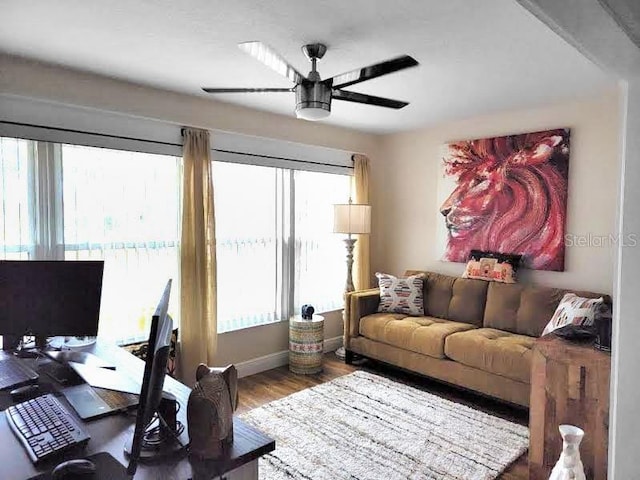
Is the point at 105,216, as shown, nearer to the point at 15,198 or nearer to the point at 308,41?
the point at 15,198

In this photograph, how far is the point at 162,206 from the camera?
3352 millimetres

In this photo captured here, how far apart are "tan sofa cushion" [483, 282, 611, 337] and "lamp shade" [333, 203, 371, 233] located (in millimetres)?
1344

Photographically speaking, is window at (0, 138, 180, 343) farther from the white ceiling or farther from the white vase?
the white vase

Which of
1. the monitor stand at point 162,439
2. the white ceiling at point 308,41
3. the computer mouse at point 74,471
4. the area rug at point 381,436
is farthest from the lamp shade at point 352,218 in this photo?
the computer mouse at point 74,471

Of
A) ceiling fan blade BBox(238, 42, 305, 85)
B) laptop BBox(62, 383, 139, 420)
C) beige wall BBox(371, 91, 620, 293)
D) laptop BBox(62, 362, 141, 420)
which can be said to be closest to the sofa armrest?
A: beige wall BBox(371, 91, 620, 293)

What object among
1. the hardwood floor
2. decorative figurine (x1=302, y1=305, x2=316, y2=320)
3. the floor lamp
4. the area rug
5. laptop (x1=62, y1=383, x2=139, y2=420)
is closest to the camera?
laptop (x1=62, y1=383, x2=139, y2=420)

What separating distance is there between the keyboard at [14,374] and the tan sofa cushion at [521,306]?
11.1 ft

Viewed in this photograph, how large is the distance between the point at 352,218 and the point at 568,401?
2.55 metres

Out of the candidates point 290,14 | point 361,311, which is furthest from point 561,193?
point 290,14

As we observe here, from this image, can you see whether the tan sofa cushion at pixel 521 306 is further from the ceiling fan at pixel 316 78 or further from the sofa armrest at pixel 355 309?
the ceiling fan at pixel 316 78

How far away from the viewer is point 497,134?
397 centimetres

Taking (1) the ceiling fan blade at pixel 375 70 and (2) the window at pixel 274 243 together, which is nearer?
(1) the ceiling fan blade at pixel 375 70

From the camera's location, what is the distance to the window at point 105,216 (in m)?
2.69

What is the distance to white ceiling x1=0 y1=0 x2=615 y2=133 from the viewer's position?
6.45 feet
